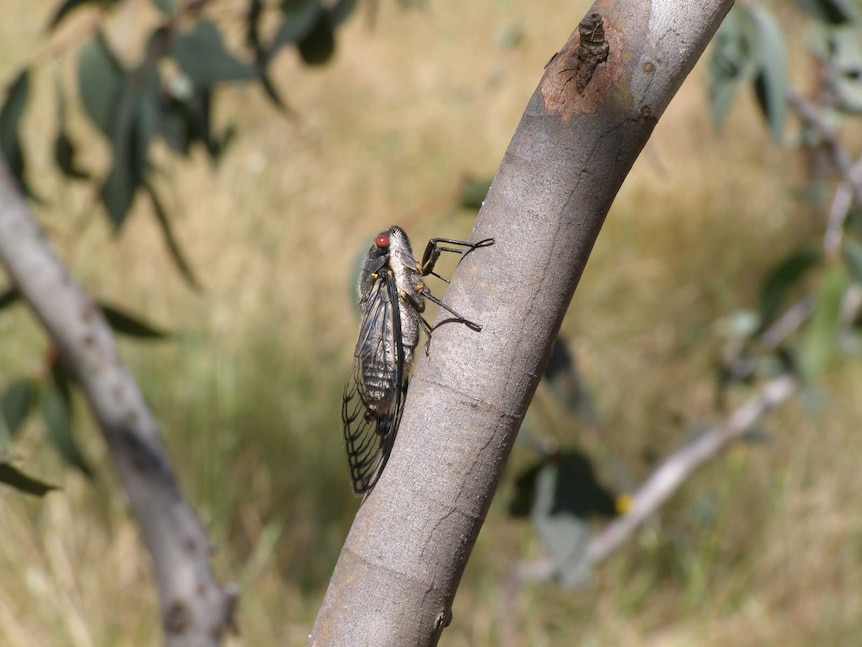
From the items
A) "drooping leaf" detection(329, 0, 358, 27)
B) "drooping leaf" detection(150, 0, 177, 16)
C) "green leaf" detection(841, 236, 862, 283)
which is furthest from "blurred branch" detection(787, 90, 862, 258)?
"drooping leaf" detection(150, 0, 177, 16)

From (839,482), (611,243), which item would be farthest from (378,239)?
(611,243)

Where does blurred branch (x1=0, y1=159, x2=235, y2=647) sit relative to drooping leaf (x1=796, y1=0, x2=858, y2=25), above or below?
below

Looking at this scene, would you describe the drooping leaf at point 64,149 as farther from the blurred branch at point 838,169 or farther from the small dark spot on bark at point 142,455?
the blurred branch at point 838,169

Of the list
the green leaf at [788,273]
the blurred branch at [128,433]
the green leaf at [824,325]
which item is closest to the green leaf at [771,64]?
the green leaf at [824,325]

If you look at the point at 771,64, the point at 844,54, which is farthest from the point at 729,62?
the point at 844,54

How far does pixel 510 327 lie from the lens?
50 cm

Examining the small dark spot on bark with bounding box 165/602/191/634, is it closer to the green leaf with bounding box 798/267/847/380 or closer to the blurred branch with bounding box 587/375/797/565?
the blurred branch with bounding box 587/375/797/565

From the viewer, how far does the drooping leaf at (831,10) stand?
47.3 inches

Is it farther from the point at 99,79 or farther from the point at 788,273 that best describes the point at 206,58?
the point at 788,273

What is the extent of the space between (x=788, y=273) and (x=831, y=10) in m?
0.61

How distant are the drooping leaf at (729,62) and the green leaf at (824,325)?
0.38 meters

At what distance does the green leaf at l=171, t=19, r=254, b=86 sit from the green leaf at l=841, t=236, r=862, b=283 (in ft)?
3.13

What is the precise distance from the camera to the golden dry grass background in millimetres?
1914

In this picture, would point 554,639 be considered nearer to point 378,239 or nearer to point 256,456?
point 256,456
